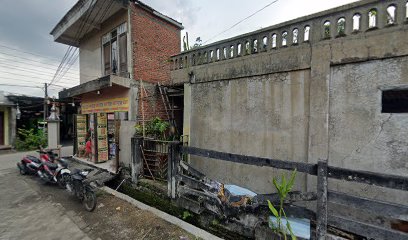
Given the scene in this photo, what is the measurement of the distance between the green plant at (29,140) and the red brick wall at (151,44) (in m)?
11.7

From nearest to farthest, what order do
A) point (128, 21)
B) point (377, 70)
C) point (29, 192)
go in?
point (377, 70)
point (29, 192)
point (128, 21)

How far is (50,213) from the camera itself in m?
4.68

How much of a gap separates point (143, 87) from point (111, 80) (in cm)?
115

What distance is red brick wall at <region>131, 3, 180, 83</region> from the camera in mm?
7547

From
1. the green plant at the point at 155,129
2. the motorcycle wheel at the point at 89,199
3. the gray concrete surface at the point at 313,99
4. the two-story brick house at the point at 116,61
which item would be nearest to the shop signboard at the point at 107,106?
the two-story brick house at the point at 116,61

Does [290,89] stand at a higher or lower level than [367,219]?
higher

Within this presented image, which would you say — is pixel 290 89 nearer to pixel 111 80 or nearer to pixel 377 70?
pixel 377 70

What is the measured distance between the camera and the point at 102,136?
8.29m

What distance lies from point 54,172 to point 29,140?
11.0 m

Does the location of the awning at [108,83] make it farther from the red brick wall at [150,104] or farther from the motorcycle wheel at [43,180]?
the motorcycle wheel at [43,180]

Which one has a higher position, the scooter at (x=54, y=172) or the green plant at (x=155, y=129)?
the green plant at (x=155, y=129)

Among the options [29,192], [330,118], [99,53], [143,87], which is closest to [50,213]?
[29,192]

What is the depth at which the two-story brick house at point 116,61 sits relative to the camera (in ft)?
23.6

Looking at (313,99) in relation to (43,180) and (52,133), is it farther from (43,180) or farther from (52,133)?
(52,133)
